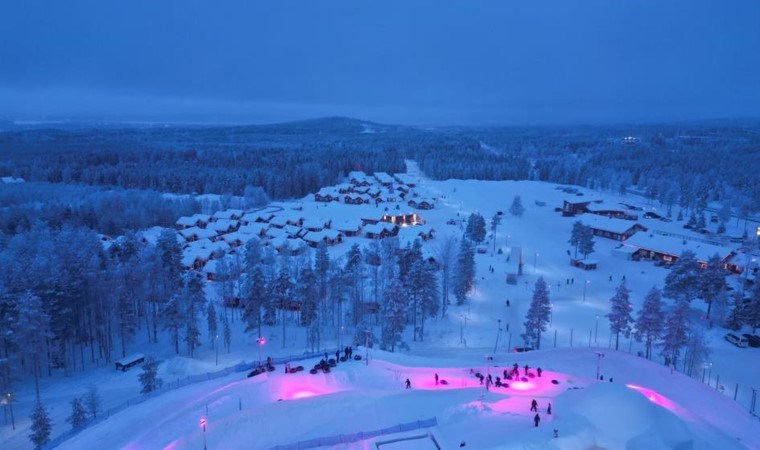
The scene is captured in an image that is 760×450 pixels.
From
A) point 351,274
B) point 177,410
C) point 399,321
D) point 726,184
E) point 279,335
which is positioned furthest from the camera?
point 726,184

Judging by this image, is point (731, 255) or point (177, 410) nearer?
point (177, 410)

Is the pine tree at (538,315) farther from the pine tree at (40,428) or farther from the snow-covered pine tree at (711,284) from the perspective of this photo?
the pine tree at (40,428)

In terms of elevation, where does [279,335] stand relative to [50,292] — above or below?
below

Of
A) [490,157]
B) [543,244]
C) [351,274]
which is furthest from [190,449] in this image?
[490,157]

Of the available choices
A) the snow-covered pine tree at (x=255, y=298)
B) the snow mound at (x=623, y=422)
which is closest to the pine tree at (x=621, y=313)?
the snow mound at (x=623, y=422)

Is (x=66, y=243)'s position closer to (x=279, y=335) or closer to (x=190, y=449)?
(x=279, y=335)

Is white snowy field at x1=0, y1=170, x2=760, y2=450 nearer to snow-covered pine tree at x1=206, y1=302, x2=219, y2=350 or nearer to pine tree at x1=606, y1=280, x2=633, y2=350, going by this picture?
snow-covered pine tree at x1=206, y1=302, x2=219, y2=350

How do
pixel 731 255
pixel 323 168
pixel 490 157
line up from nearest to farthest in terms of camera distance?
pixel 731 255
pixel 323 168
pixel 490 157
